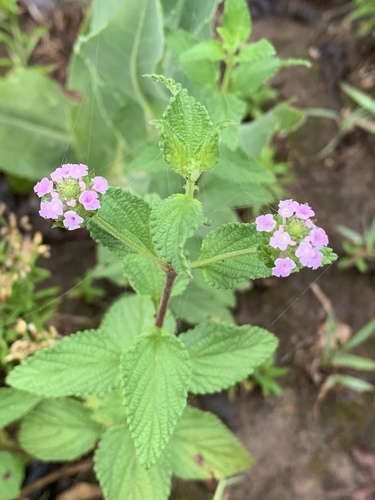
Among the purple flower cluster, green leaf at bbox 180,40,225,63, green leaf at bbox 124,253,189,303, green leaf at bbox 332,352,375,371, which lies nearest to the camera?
the purple flower cluster

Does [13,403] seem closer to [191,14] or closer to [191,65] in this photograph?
[191,65]

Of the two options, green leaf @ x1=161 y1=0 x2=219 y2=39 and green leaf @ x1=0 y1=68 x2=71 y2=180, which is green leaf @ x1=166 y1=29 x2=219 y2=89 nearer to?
green leaf @ x1=161 y1=0 x2=219 y2=39

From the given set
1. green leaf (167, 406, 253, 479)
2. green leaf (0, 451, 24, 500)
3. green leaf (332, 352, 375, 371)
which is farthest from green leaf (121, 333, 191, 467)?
green leaf (332, 352, 375, 371)

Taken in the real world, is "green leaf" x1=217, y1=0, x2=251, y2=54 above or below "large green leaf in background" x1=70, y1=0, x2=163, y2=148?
below

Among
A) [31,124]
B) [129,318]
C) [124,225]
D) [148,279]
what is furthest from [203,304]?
[31,124]

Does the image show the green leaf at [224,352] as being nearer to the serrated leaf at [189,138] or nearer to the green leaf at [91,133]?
the serrated leaf at [189,138]

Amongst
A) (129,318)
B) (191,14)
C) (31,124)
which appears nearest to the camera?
(129,318)
